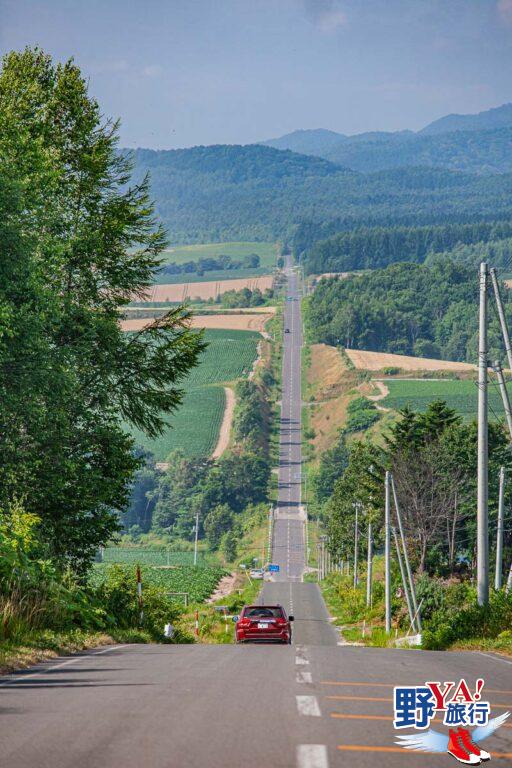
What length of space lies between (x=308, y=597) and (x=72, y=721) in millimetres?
88336

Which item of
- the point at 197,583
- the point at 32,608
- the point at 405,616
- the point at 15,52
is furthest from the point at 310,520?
the point at 32,608

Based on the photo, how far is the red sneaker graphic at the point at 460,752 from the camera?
7572 mm

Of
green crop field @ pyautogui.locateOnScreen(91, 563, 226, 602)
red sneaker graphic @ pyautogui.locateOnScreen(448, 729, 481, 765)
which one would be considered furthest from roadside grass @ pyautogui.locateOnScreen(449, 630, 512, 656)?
green crop field @ pyautogui.locateOnScreen(91, 563, 226, 602)

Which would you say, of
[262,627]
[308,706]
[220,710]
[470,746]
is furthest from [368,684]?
[262,627]

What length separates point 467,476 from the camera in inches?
3103

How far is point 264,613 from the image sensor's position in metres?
30.8

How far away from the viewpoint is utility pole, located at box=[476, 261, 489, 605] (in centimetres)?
2622

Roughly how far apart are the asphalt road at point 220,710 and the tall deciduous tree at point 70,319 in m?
11.4

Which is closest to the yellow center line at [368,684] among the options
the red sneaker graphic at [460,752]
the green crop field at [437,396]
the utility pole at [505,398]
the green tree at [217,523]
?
the red sneaker graphic at [460,752]

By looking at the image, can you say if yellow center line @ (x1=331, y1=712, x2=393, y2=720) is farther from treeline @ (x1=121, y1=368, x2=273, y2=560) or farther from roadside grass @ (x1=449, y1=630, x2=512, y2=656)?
treeline @ (x1=121, y1=368, x2=273, y2=560)

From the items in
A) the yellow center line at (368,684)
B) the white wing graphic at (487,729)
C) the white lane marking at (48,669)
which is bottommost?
the white lane marking at (48,669)

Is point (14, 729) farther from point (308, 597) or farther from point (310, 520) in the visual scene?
point (310, 520)

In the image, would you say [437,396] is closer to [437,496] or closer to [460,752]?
[437,496]

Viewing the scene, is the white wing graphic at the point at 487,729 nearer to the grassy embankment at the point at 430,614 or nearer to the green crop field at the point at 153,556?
the grassy embankment at the point at 430,614
